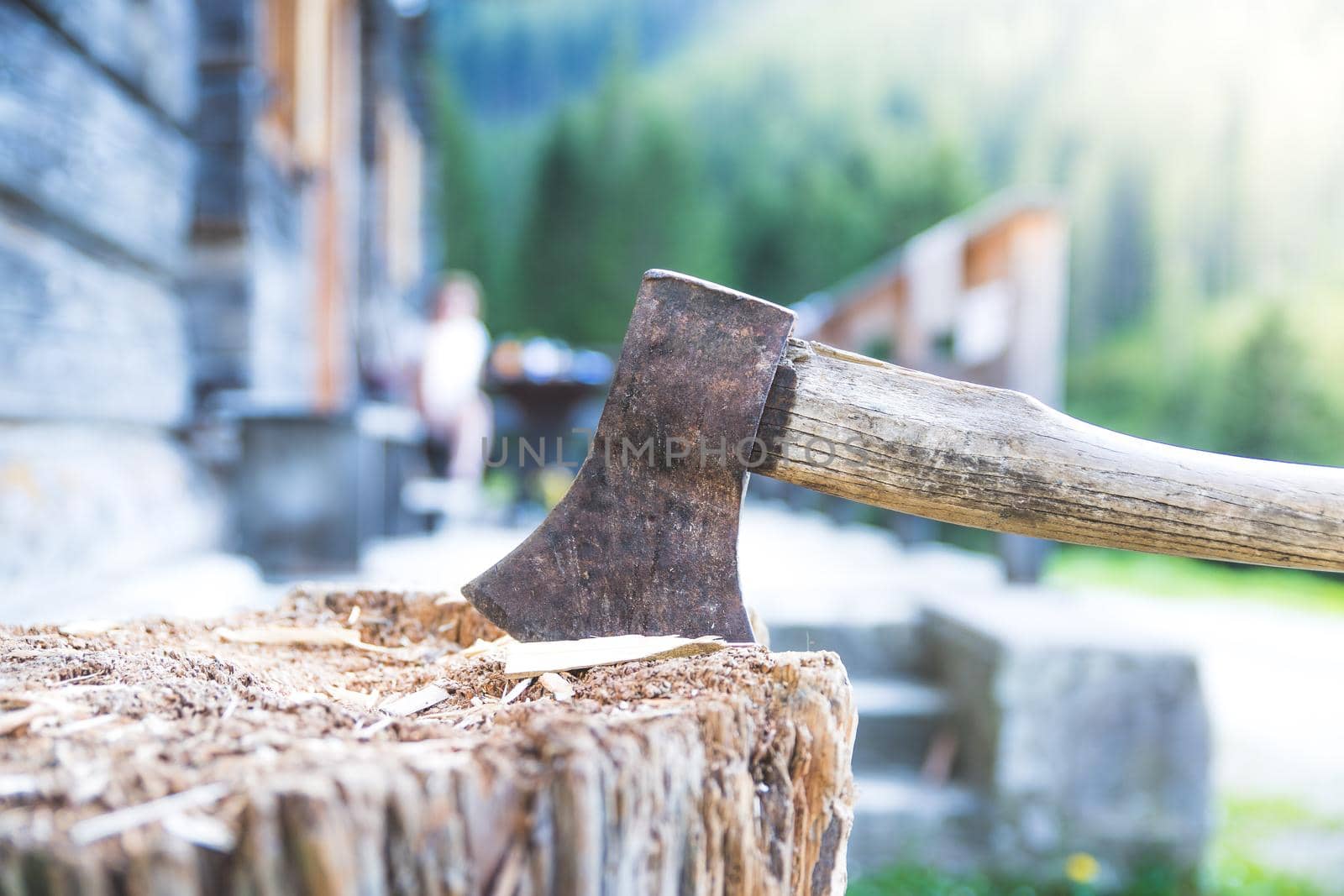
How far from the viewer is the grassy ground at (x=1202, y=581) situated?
6969mm

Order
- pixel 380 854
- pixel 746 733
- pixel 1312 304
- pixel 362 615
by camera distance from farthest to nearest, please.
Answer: pixel 1312 304
pixel 362 615
pixel 746 733
pixel 380 854

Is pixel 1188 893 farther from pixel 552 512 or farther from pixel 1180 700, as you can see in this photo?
pixel 552 512

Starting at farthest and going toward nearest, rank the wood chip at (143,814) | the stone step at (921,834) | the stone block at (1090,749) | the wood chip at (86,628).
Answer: the stone step at (921,834) < the stone block at (1090,749) < the wood chip at (86,628) < the wood chip at (143,814)

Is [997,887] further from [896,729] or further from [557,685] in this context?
[557,685]

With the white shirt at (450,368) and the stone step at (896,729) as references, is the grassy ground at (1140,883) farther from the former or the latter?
the white shirt at (450,368)

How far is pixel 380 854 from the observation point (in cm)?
48

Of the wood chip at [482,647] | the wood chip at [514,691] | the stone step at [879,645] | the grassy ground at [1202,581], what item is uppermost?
the wood chip at [514,691]

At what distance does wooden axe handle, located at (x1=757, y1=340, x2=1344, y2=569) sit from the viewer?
917 mm

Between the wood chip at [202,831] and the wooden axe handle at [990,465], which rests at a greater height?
the wooden axe handle at [990,465]

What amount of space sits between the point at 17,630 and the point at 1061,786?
2.16m

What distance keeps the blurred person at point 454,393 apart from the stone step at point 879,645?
2.01 m

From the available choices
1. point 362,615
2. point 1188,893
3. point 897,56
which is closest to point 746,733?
point 362,615

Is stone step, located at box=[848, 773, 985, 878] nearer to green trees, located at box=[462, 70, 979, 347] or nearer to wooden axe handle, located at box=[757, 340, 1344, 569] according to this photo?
wooden axe handle, located at box=[757, 340, 1344, 569]

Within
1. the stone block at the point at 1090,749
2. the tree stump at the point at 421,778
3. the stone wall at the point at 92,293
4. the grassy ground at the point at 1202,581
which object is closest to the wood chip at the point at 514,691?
the tree stump at the point at 421,778
